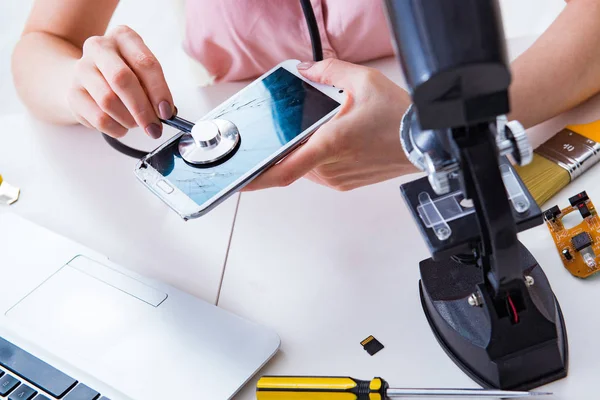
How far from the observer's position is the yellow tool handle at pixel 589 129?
2.11 ft

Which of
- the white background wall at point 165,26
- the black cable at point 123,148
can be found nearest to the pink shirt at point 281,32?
the white background wall at point 165,26

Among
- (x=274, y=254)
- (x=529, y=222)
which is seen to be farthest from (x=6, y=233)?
(x=529, y=222)

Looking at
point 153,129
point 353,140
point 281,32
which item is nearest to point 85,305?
point 153,129

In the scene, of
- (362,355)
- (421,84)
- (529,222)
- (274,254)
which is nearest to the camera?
(421,84)

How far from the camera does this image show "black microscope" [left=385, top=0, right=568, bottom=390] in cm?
32

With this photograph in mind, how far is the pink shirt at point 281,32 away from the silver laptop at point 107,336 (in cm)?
32

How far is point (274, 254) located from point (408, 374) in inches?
7.2

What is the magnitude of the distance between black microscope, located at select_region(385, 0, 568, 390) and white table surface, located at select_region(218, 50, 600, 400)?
18 mm

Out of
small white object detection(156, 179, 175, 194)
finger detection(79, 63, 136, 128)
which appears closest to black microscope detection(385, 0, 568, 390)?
small white object detection(156, 179, 175, 194)

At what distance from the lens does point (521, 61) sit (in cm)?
69

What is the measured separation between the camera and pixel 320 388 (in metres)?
0.50

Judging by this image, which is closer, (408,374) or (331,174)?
(408,374)

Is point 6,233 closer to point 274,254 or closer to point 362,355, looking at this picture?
point 274,254

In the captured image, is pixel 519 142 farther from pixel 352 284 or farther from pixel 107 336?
pixel 107 336
